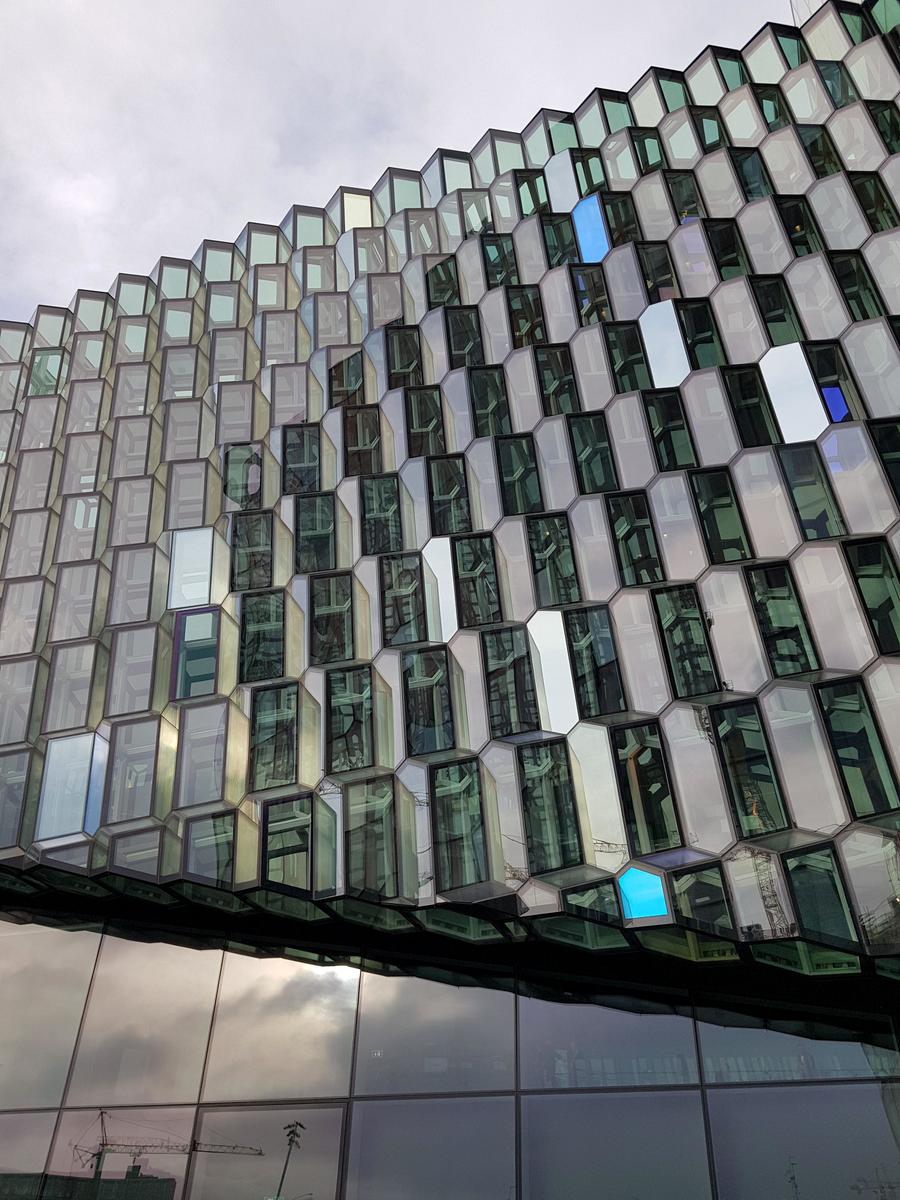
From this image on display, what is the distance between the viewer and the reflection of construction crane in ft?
34.9

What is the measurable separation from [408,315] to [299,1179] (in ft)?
43.6

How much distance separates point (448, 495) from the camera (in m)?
12.9

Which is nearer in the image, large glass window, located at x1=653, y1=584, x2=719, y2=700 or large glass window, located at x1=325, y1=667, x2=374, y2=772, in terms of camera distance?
large glass window, located at x1=653, y1=584, x2=719, y2=700

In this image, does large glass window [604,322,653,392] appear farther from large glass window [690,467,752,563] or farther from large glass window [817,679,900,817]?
large glass window [817,679,900,817]

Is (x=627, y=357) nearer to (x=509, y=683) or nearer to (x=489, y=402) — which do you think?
(x=489, y=402)

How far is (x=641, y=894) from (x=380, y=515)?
675 centimetres

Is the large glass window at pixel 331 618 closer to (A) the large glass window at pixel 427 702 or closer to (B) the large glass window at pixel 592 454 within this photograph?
(A) the large glass window at pixel 427 702

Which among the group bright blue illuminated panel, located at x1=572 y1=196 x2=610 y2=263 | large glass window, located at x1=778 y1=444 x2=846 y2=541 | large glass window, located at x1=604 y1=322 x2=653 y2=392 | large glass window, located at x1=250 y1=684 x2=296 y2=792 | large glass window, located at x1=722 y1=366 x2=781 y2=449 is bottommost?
large glass window, located at x1=250 y1=684 x2=296 y2=792

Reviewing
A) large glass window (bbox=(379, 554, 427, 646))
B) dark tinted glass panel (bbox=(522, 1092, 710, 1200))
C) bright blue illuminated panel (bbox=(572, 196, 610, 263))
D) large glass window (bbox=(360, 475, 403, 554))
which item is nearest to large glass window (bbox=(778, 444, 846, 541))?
large glass window (bbox=(379, 554, 427, 646))

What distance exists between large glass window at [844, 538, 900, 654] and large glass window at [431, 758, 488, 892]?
4618mm

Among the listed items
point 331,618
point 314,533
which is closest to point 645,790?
point 331,618

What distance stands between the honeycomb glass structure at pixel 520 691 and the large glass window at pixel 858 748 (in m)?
0.03

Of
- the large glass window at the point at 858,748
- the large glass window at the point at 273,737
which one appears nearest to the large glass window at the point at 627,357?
the large glass window at the point at 858,748

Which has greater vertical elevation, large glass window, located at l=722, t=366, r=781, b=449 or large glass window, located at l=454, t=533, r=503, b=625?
large glass window, located at l=722, t=366, r=781, b=449
